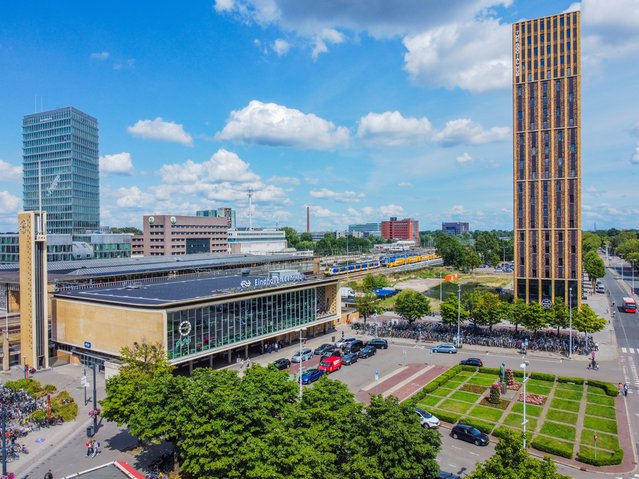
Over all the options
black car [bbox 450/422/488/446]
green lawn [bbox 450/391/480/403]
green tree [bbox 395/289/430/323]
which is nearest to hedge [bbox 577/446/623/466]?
black car [bbox 450/422/488/446]

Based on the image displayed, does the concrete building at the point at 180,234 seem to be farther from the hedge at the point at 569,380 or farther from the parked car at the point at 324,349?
the hedge at the point at 569,380

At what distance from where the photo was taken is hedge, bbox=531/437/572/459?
28.5 meters

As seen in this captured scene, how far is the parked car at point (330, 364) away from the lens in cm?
4694

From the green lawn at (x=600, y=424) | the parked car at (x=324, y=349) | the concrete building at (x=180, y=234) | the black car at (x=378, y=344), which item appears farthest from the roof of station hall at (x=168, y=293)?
the concrete building at (x=180, y=234)

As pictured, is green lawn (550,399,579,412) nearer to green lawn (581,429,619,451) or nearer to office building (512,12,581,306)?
green lawn (581,429,619,451)

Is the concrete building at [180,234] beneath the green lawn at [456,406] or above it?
above

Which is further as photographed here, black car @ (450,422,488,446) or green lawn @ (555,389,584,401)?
green lawn @ (555,389,584,401)

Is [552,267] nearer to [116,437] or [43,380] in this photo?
[116,437]

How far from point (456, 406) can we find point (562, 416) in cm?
797

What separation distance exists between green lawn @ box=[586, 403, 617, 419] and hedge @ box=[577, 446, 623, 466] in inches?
287

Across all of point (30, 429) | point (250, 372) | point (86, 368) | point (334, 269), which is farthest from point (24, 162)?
point (250, 372)

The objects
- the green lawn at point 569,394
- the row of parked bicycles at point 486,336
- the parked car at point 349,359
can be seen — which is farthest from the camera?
the row of parked bicycles at point 486,336

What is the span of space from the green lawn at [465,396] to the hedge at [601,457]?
11049 mm

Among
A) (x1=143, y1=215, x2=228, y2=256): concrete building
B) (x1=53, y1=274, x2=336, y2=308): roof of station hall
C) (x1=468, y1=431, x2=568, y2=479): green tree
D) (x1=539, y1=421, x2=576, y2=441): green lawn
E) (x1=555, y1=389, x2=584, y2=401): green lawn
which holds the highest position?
(x1=143, y1=215, x2=228, y2=256): concrete building
